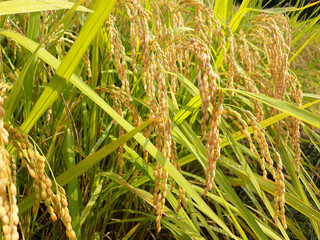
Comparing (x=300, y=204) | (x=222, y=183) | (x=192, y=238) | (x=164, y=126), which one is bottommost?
(x=192, y=238)

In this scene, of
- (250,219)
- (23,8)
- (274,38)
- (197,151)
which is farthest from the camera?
(274,38)

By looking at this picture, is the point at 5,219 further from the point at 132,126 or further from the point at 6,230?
the point at 132,126

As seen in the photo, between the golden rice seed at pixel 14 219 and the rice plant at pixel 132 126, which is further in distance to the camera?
the rice plant at pixel 132 126

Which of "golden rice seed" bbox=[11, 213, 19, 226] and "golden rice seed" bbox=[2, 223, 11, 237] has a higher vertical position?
"golden rice seed" bbox=[11, 213, 19, 226]

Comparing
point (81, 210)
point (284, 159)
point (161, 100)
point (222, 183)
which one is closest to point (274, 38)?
point (284, 159)

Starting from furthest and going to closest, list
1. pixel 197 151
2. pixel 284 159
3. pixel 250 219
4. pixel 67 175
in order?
pixel 284 159
pixel 197 151
pixel 250 219
pixel 67 175

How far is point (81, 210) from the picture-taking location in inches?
57.9

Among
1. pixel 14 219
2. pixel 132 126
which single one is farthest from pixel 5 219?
pixel 132 126

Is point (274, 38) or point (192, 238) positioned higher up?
point (274, 38)

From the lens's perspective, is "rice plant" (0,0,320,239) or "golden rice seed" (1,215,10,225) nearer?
"golden rice seed" (1,215,10,225)

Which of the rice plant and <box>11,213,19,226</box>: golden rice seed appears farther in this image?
the rice plant

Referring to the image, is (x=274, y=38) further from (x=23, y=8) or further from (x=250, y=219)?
(x=23, y=8)

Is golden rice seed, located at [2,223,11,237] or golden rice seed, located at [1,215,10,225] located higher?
golden rice seed, located at [1,215,10,225]

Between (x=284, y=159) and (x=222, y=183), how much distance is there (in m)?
0.43
